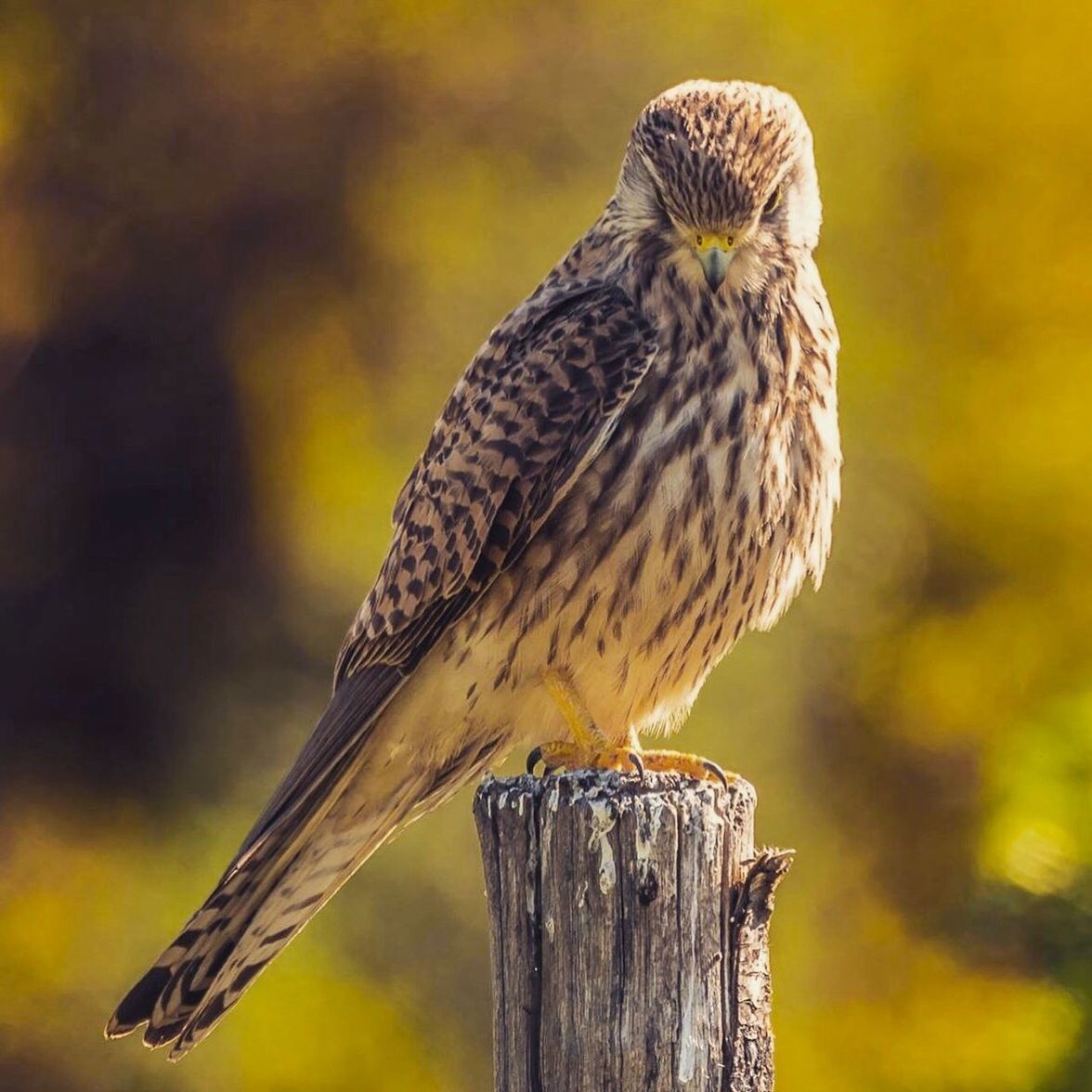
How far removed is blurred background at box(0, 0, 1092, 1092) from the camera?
588cm

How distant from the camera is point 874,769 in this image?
20.0 feet

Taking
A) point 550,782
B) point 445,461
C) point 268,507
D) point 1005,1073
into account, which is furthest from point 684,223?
point 268,507

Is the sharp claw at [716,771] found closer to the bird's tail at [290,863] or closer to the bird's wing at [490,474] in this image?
the bird's wing at [490,474]

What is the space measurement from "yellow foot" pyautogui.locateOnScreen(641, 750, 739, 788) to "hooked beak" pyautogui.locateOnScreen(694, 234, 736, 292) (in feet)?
2.84

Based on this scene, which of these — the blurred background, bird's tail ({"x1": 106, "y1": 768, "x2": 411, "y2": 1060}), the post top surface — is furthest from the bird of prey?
the blurred background

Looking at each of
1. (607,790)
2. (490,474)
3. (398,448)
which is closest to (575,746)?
(490,474)

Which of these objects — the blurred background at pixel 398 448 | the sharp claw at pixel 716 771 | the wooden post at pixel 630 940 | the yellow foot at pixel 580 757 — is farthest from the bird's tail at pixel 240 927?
the blurred background at pixel 398 448

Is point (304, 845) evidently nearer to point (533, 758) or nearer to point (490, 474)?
point (533, 758)

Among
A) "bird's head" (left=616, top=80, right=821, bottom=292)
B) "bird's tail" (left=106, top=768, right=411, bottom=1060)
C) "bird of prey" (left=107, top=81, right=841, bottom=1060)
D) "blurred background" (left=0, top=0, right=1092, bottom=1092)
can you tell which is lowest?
"bird's tail" (left=106, top=768, right=411, bottom=1060)

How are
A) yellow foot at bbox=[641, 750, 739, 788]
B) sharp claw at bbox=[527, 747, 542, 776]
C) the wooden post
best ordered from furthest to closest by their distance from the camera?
1. sharp claw at bbox=[527, 747, 542, 776]
2. yellow foot at bbox=[641, 750, 739, 788]
3. the wooden post

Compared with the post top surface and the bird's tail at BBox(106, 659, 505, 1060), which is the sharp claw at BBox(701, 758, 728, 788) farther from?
the bird's tail at BBox(106, 659, 505, 1060)

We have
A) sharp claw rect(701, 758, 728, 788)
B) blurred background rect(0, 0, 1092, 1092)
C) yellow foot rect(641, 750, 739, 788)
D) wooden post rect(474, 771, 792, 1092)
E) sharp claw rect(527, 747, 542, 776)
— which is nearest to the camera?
wooden post rect(474, 771, 792, 1092)

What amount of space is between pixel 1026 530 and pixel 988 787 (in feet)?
2.53

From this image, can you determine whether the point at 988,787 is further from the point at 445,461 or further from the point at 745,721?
the point at 445,461
